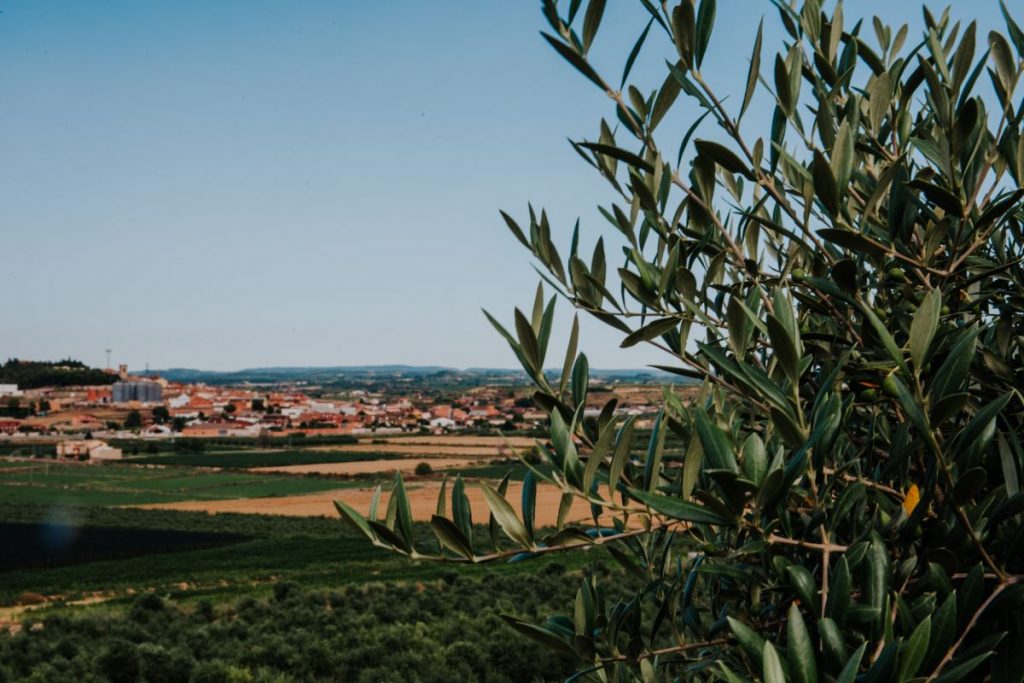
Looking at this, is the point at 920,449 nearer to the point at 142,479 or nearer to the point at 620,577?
the point at 620,577

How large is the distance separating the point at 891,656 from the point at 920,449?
0.68 m

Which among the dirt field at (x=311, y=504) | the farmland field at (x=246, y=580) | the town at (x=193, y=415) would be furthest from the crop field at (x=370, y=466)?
the town at (x=193, y=415)

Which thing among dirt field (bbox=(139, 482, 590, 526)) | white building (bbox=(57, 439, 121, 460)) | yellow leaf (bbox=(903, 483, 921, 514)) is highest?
yellow leaf (bbox=(903, 483, 921, 514))

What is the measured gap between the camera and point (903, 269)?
177 cm

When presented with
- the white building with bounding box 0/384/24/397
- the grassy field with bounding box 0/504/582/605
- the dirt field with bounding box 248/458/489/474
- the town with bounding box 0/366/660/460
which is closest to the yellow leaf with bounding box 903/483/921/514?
the grassy field with bounding box 0/504/582/605

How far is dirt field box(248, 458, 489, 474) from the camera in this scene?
77.8m

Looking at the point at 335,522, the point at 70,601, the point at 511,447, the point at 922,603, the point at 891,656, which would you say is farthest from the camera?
the point at 335,522

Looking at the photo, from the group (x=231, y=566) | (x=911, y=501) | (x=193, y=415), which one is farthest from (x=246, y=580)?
(x=193, y=415)

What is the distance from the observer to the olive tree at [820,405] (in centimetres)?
126

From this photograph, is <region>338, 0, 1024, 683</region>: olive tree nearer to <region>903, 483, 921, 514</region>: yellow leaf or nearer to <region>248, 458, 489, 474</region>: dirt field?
<region>903, 483, 921, 514</region>: yellow leaf

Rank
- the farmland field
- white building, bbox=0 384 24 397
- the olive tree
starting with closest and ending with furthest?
the olive tree
the farmland field
white building, bbox=0 384 24 397

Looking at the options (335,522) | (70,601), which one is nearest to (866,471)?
(70,601)

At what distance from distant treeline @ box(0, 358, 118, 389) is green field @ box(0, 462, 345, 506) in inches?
3576

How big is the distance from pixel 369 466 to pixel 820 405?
270ft
